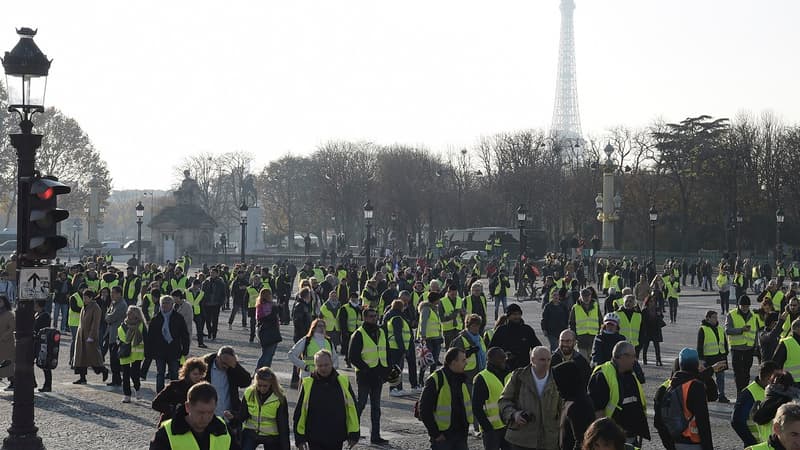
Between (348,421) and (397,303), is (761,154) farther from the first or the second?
(348,421)

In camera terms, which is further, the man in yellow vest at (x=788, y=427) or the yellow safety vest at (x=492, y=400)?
the yellow safety vest at (x=492, y=400)

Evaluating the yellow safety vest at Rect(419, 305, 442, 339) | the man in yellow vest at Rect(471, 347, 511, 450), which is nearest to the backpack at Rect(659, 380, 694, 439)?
the man in yellow vest at Rect(471, 347, 511, 450)

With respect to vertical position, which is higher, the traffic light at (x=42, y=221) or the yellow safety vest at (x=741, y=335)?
the traffic light at (x=42, y=221)

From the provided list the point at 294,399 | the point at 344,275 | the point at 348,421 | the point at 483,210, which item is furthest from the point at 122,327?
the point at 483,210

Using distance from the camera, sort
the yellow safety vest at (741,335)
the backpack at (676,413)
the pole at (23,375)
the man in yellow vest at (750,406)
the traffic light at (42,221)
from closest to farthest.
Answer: the backpack at (676,413), the man in yellow vest at (750,406), the traffic light at (42,221), the pole at (23,375), the yellow safety vest at (741,335)

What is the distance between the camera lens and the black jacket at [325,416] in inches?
380

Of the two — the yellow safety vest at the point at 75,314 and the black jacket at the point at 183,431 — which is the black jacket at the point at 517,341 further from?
the yellow safety vest at the point at 75,314

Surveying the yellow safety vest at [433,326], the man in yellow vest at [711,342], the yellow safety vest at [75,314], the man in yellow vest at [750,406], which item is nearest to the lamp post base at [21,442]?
the man in yellow vest at [750,406]

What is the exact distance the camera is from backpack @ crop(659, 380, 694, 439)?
908 centimetres

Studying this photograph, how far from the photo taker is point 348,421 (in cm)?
976

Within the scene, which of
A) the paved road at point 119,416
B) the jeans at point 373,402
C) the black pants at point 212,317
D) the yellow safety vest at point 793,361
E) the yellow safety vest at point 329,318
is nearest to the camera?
the yellow safety vest at point 793,361

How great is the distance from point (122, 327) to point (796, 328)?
967cm

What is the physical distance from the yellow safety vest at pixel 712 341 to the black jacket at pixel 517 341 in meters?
3.82

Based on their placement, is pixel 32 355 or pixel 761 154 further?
pixel 761 154
